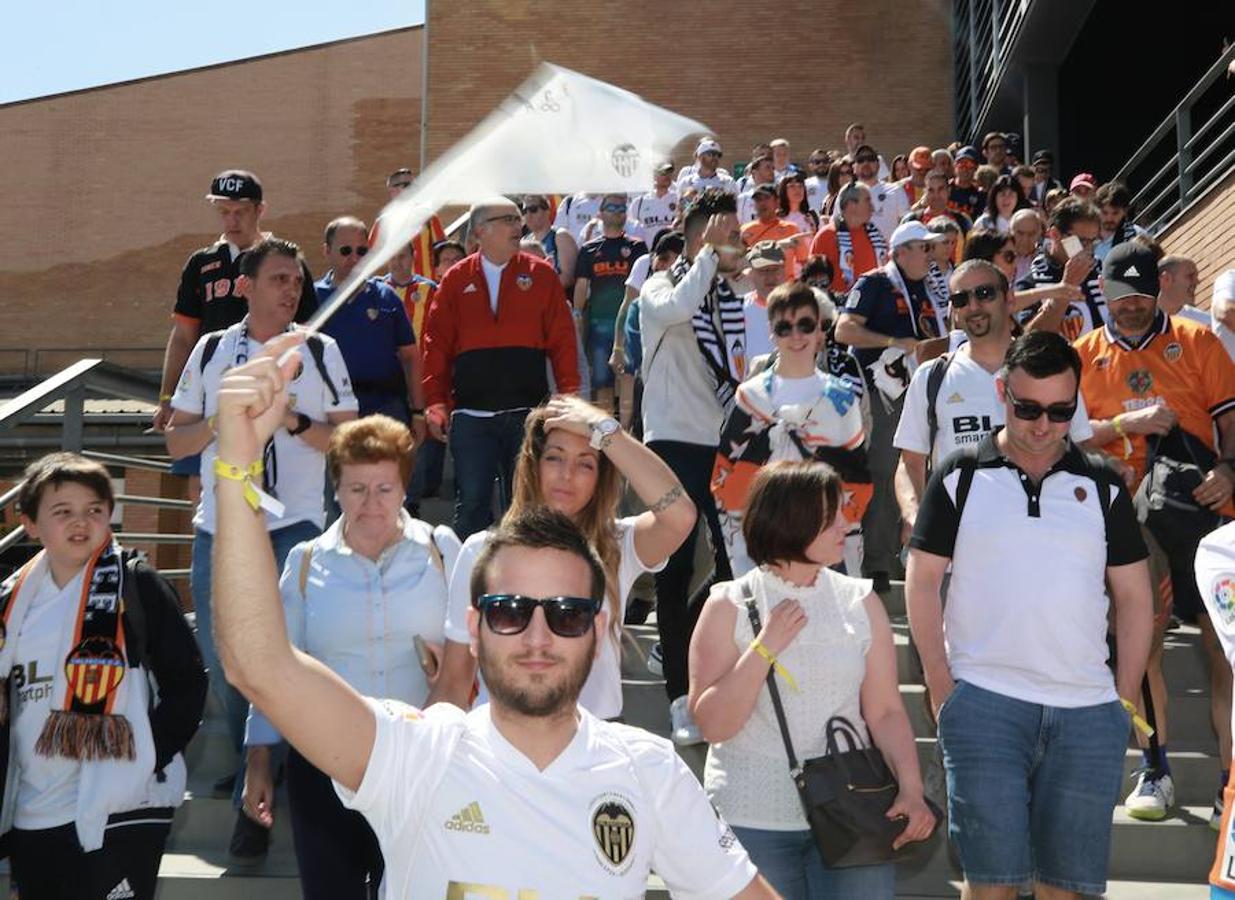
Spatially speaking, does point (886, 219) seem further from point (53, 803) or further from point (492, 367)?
point (53, 803)

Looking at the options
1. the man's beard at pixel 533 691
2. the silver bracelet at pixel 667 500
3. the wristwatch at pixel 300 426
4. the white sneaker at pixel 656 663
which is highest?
the wristwatch at pixel 300 426

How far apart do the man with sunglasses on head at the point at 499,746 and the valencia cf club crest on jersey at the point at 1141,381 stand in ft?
11.9

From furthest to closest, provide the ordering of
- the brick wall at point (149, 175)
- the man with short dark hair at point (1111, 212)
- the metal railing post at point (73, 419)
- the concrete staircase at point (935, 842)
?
the brick wall at point (149, 175) < the man with short dark hair at point (1111, 212) < the metal railing post at point (73, 419) < the concrete staircase at point (935, 842)

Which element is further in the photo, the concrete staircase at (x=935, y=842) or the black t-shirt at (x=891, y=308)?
the black t-shirt at (x=891, y=308)

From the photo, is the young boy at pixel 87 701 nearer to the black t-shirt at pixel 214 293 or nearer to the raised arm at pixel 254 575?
the black t-shirt at pixel 214 293

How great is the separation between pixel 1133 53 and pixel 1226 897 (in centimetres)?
1961

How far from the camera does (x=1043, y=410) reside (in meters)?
4.64

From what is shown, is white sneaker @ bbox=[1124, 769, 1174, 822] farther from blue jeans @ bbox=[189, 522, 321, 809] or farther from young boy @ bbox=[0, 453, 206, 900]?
young boy @ bbox=[0, 453, 206, 900]

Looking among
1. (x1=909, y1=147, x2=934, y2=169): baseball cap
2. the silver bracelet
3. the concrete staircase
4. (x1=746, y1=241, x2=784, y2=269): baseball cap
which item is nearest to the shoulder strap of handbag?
the silver bracelet

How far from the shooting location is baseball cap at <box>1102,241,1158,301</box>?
6.13 m

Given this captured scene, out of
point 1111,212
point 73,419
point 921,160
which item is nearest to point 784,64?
point 921,160

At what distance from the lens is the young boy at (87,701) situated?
4.86m

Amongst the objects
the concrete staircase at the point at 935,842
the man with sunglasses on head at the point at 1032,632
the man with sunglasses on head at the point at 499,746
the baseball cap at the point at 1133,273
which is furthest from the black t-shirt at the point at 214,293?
the man with sunglasses on head at the point at 499,746

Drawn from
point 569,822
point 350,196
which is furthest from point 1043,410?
point 350,196
